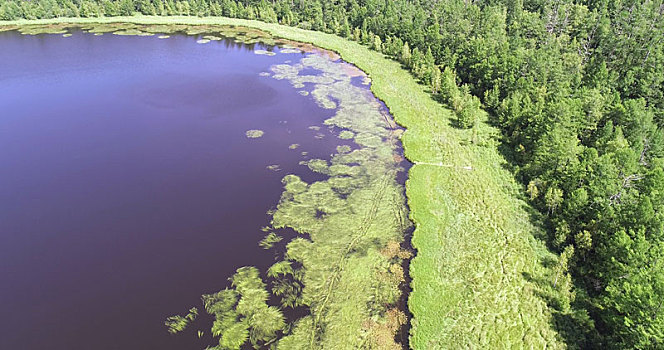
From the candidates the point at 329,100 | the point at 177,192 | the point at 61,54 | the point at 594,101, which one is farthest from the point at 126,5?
the point at 594,101

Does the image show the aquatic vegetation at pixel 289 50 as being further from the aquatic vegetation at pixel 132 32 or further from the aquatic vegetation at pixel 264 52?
the aquatic vegetation at pixel 132 32

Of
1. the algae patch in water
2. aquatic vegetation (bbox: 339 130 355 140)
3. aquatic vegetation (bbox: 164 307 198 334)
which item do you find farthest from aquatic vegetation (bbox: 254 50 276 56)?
aquatic vegetation (bbox: 164 307 198 334)

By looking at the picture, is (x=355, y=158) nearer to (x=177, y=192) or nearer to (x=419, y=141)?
(x=419, y=141)

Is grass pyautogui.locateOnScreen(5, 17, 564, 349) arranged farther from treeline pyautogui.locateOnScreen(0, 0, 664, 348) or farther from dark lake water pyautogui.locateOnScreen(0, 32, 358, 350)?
dark lake water pyautogui.locateOnScreen(0, 32, 358, 350)

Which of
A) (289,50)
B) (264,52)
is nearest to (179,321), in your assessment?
(264,52)

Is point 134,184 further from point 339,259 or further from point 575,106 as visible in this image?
point 575,106

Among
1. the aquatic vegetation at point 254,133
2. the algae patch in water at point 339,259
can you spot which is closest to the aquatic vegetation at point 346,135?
the algae patch in water at point 339,259
